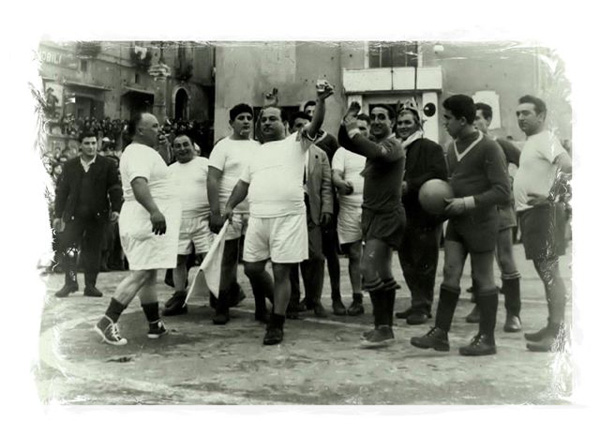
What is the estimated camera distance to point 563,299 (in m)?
4.56

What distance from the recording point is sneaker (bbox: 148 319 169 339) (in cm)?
475

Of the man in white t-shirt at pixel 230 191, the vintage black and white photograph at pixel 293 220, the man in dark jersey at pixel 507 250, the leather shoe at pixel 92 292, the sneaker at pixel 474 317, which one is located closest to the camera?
the vintage black and white photograph at pixel 293 220

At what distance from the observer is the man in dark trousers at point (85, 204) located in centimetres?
478

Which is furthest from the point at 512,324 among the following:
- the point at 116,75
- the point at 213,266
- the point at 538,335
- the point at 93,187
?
the point at 116,75

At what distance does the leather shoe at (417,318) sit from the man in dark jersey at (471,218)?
0.13 meters

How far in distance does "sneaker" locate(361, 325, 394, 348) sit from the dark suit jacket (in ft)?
3.00

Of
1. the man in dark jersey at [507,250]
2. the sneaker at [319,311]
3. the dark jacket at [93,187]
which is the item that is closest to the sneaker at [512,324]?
the man in dark jersey at [507,250]

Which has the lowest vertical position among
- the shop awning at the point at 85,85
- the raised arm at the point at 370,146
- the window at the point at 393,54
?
the raised arm at the point at 370,146

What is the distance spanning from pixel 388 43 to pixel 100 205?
2109 mm

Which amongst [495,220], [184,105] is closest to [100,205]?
[184,105]

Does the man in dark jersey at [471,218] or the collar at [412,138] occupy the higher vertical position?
the collar at [412,138]

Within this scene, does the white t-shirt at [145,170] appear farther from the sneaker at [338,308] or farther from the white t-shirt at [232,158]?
the sneaker at [338,308]

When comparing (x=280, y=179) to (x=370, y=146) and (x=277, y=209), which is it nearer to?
(x=277, y=209)
